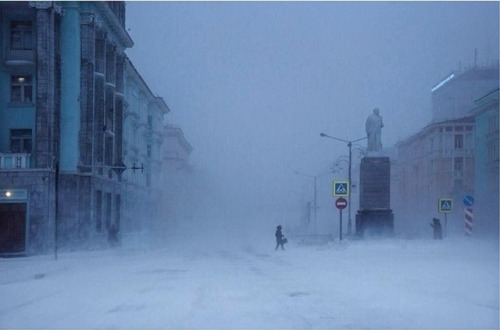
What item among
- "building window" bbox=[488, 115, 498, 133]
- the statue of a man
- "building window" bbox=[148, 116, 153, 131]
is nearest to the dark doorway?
the statue of a man

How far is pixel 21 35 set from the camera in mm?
37938

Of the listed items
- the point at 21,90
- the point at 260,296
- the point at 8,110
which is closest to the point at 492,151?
the point at 21,90

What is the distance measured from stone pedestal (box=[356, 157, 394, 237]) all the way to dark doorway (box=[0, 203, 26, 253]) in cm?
1742

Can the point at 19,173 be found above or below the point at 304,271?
above

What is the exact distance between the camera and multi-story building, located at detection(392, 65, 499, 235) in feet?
229

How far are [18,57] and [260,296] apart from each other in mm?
27820

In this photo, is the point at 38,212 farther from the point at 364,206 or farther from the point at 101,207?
the point at 364,206

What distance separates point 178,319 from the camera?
10781 millimetres

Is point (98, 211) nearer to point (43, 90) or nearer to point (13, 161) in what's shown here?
point (13, 161)

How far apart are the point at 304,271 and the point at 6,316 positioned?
1103cm

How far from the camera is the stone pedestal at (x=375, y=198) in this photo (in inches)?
1459

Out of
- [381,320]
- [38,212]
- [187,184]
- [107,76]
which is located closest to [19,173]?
[38,212]

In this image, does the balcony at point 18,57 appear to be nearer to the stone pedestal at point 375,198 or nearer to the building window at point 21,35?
the building window at point 21,35

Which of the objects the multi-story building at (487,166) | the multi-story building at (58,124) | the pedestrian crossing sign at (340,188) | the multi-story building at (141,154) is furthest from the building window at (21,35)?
the multi-story building at (487,166)
